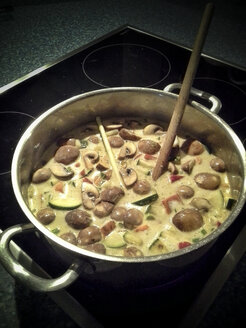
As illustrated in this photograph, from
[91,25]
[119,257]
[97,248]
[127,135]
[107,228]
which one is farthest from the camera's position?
[91,25]

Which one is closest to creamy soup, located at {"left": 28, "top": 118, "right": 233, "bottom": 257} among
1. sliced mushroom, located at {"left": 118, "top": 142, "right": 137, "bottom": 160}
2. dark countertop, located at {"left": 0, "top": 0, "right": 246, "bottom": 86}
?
sliced mushroom, located at {"left": 118, "top": 142, "right": 137, "bottom": 160}

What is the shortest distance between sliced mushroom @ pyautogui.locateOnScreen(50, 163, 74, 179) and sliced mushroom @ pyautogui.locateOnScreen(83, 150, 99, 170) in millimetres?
95

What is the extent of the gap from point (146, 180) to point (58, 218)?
1.55 feet

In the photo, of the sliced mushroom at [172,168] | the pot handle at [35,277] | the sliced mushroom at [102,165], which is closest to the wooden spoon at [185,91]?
the sliced mushroom at [172,168]

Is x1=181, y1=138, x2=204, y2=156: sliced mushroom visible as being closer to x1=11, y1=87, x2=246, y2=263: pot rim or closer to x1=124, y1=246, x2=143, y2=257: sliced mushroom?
x1=11, y1=87, x2=246, y2=263: pot rim

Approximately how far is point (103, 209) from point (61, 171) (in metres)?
0.35

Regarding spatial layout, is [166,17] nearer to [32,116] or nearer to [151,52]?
[151,52]

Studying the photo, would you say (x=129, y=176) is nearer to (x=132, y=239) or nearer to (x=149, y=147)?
(x=149, y=147)

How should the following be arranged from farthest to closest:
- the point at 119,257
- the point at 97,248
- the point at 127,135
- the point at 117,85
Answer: the point at 117,85
the point at 127,135
the point at 97,248
the point at 119,257

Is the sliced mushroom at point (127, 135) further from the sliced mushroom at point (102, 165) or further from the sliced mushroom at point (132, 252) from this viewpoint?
the sliced mushroom at point (132, 252)

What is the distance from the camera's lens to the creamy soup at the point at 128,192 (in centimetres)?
131

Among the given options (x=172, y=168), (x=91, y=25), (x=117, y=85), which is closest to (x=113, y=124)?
(x=117, y=85)

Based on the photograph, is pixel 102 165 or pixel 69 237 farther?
pixel 102 165

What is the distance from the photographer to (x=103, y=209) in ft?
4.52
